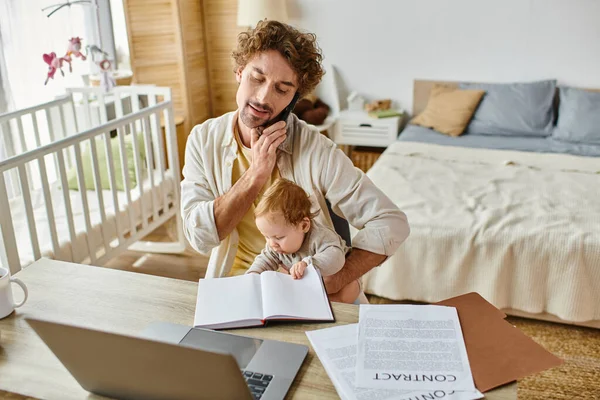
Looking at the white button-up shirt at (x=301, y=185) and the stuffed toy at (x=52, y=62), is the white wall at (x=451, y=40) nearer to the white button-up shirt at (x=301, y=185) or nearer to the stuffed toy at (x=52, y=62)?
the stuffed toy at (x=52, y=62)

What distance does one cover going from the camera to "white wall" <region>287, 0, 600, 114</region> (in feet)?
12.4

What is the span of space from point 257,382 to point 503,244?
163cm

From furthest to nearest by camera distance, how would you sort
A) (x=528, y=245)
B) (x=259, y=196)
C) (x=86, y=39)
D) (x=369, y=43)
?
(x=369, y=43) < (x=86, y=39) < (x=528, y=245) < (x=259, y=196)

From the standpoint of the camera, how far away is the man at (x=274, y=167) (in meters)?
1.47

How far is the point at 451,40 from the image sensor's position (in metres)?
4.02

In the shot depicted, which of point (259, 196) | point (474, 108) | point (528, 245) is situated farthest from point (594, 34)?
point (259, 196)

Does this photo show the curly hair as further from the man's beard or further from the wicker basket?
the wicker basket

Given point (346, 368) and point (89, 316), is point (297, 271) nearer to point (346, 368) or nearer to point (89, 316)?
point (346, 368)

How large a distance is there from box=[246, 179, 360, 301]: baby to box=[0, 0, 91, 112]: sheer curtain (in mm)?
2099

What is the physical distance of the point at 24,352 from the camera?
1104mm

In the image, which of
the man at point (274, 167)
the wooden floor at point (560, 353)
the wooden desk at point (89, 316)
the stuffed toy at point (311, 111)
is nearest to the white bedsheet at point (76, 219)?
the wooden floor at point (560, 353)

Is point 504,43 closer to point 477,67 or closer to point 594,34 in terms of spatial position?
point 477,67

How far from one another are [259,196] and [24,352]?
2.34 ft

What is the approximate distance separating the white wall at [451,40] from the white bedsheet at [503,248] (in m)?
1.41
